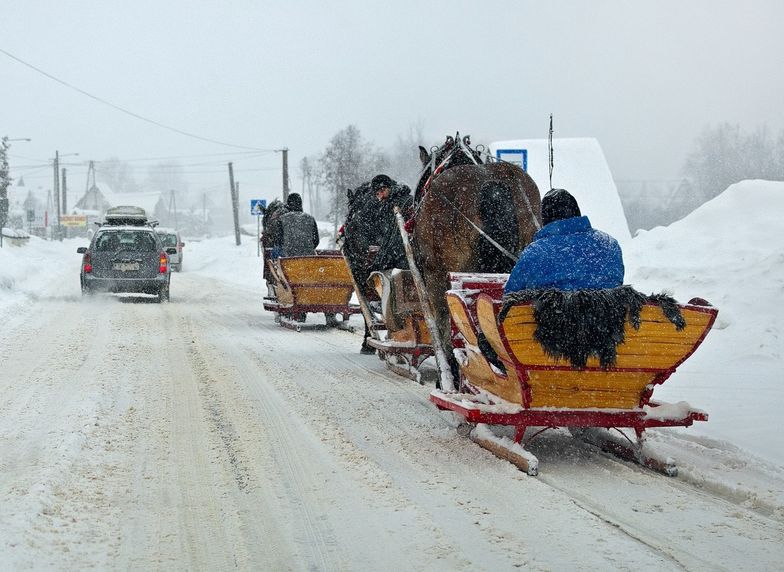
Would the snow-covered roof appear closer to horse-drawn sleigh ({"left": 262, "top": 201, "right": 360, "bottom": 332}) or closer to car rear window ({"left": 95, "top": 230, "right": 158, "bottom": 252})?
car rear window ({"left": 95, "top": 230, "right": 158, "bottom": 252})

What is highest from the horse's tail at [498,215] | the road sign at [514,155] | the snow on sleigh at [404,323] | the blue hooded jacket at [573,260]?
the road sign at [514,155]

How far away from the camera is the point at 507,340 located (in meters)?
5.41

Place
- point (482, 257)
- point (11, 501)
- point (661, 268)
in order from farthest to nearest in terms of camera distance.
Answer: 1. point (661, 268)
2. point (482, 257)
3. point (11, 501)

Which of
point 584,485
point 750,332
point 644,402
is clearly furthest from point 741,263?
point 584,485

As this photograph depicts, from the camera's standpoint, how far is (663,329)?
548cm

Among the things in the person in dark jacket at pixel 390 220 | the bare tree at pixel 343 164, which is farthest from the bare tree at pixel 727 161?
the person in dark jacket at pixel 390 220

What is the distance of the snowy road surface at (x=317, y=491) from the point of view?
4078 mm

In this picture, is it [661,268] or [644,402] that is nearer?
[644,402]

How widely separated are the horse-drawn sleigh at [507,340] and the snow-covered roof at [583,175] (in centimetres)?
2053

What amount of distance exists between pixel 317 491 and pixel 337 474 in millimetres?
379

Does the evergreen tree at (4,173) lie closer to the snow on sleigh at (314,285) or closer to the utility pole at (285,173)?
the utility pole at (285,173)

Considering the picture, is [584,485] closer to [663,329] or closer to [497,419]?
[497,419]

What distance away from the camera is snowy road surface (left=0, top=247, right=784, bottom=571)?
13.4ft

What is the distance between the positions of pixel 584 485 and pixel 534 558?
1341 mm
